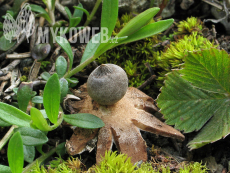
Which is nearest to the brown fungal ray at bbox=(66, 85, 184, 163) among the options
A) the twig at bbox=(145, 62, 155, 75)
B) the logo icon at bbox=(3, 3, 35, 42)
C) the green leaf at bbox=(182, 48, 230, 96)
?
the twig at bbox=(145, 62, 155, 75)

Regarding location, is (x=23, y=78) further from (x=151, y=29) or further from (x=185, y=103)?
(x=185, y=103)

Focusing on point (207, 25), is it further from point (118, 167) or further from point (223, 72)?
point (118, 167)

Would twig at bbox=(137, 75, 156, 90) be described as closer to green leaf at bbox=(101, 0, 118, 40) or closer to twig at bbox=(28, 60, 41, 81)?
green leaf at bbox=(101, 0, 118, 40)

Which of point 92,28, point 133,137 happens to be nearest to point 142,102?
point 133,137

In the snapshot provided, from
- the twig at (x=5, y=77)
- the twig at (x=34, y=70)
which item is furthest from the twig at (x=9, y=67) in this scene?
the twig at (x=34, y=70)

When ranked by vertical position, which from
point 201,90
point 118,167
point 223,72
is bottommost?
point 118,167

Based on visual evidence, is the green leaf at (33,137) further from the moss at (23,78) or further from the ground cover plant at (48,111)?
the moss at (23,78)
